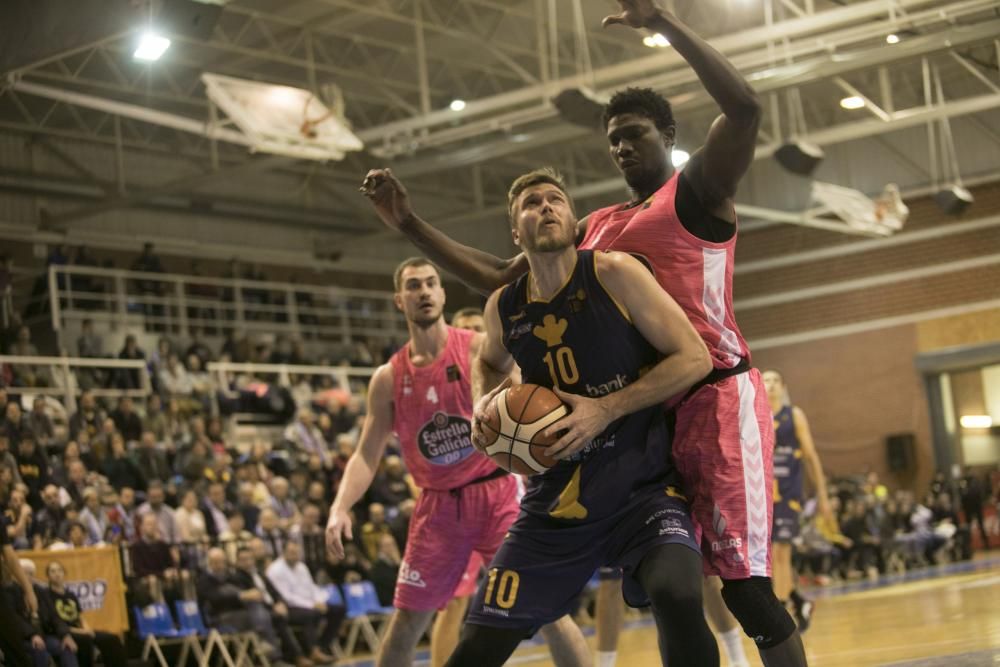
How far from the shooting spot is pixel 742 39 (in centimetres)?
1986

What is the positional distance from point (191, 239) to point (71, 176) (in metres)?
3.14

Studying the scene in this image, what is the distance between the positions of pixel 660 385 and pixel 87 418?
1498cm

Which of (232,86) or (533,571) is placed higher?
(232,86)

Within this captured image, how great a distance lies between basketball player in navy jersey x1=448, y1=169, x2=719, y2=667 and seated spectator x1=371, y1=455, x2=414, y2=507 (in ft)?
40.3

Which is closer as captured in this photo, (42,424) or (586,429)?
(586,429)

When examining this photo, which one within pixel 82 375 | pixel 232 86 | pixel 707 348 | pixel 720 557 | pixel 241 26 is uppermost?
pixel 241 26

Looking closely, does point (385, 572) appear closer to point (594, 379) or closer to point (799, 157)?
point (799, 157)

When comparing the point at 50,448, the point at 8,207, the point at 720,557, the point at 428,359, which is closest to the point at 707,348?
the point at 720,557

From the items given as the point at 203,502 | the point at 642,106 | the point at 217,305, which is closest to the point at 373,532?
the point at 203,502

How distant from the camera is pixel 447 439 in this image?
6.62m

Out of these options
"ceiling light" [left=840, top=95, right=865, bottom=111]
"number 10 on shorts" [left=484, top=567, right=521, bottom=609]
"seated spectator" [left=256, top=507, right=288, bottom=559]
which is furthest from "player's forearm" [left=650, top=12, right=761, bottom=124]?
"ceiling light" [left=840, top=95, right=865, bottom=111]

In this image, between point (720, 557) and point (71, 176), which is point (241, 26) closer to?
point (71, 176)

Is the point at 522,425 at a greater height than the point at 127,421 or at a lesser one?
lesser

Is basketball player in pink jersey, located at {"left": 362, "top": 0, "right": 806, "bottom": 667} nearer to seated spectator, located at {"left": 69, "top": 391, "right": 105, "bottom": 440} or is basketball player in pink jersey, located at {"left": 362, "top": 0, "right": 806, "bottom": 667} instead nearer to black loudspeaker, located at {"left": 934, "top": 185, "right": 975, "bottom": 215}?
seated spectator, located at {"left": 69, "top": 391, "right": 105, "bottom": 440}
